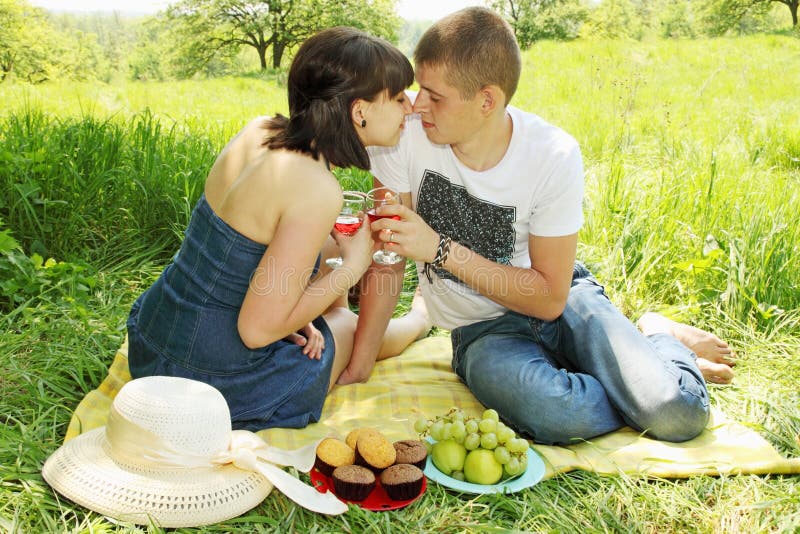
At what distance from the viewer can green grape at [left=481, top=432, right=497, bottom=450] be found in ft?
7.89

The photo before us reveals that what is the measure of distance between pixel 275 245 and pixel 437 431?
2.90 feet

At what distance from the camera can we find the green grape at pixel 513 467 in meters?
2.41

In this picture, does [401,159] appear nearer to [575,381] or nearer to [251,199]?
[251,199]

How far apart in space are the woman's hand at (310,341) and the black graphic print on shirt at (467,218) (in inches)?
24.5

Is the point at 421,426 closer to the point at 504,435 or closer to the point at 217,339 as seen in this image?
the point at 504,435

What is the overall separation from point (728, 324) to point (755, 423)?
0.96m

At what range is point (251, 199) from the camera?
7.91ft

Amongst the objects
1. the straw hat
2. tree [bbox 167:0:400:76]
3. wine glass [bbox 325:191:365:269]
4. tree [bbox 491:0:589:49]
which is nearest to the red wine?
wine glass [bbox 325:191:365:269]

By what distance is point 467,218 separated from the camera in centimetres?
299

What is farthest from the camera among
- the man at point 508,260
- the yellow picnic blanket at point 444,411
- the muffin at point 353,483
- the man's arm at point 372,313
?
the man's arm at point 372,313

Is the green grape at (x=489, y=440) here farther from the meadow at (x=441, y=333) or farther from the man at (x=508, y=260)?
the man at (x=508, y=260)

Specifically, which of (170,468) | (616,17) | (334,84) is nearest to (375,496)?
(170,468)

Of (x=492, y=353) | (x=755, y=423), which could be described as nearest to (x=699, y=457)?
(x=755, y=423)

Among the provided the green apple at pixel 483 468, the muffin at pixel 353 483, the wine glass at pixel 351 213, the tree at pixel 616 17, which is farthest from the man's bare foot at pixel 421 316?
the tree at pixel 616 17
